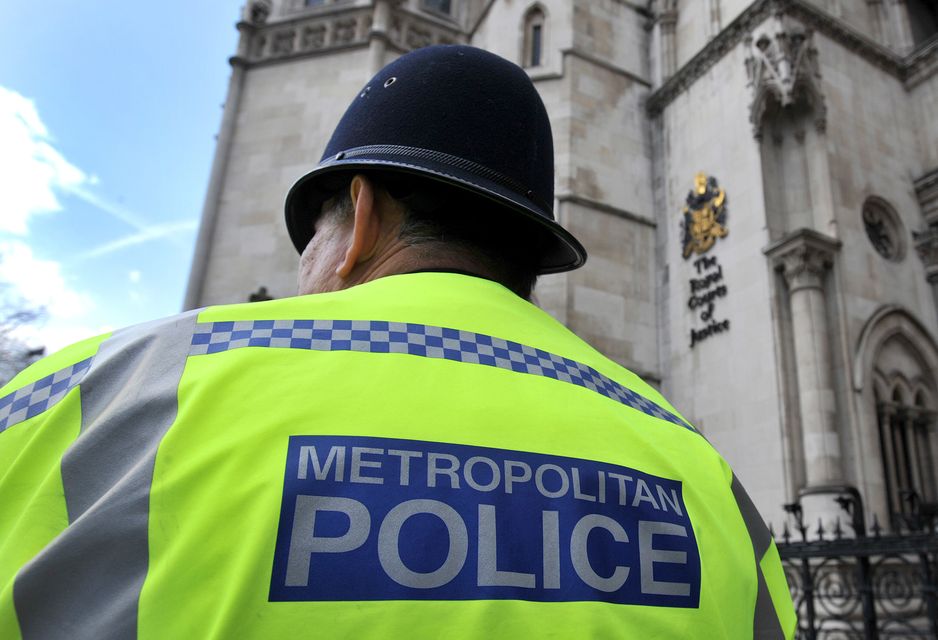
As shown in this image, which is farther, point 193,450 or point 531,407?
point 531,407

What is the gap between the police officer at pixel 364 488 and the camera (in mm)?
652

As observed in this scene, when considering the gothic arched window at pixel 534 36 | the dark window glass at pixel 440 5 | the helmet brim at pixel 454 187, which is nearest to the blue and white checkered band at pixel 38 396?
the helmet brim at pixel 454 187

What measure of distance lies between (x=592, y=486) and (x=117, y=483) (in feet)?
1.86

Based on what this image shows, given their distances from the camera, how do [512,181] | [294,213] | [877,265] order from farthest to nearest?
1. [877,265]
2. [294,213]
3. [512,181]

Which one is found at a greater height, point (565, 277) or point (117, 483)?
point (565, 277)

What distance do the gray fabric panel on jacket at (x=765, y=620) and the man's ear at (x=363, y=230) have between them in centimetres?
91

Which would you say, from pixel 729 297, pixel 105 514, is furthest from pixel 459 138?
pixel 729 297

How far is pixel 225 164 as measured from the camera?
13391mm

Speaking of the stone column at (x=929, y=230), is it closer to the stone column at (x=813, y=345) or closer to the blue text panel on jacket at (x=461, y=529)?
the stone column at (x=813, y=345)

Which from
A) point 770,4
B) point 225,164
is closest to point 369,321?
point 770,4

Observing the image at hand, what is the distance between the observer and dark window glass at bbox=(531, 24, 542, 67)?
13641 mm

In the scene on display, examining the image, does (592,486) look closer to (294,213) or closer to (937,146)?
(294,213)

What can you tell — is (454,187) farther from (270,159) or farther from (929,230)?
(270,159)

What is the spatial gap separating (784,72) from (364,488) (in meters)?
11.4
